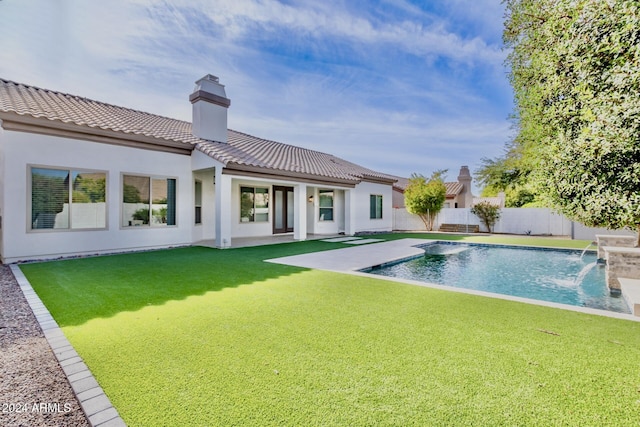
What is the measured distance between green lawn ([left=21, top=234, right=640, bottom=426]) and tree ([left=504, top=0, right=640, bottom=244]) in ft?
7.36

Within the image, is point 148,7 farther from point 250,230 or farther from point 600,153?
point 600,153

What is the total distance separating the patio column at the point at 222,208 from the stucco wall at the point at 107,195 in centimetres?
175

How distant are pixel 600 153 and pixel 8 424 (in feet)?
26.6

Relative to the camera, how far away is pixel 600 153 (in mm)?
5117

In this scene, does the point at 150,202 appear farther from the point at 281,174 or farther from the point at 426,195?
the point at 426,195

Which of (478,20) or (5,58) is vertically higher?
(478,20)

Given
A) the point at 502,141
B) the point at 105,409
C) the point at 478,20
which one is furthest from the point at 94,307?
the point at 502,141

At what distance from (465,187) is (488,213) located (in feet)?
45.5

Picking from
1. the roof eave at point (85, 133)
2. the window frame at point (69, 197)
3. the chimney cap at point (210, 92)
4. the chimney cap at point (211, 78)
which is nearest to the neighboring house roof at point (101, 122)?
the roof eave at point (85, 133)

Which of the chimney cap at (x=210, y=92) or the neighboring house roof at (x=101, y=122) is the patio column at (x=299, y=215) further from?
the chimney cap at (x=210, y=92)

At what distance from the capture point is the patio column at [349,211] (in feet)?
65.9

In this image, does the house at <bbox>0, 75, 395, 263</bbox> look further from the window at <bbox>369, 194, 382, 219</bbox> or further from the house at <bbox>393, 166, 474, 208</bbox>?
the house at <bbox>393, 166, 474, 208</bbox>

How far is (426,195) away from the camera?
78.9 feet

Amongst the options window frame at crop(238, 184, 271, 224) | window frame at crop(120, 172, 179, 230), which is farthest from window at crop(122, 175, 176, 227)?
window frame at crop(238, 184, 271, 224)
